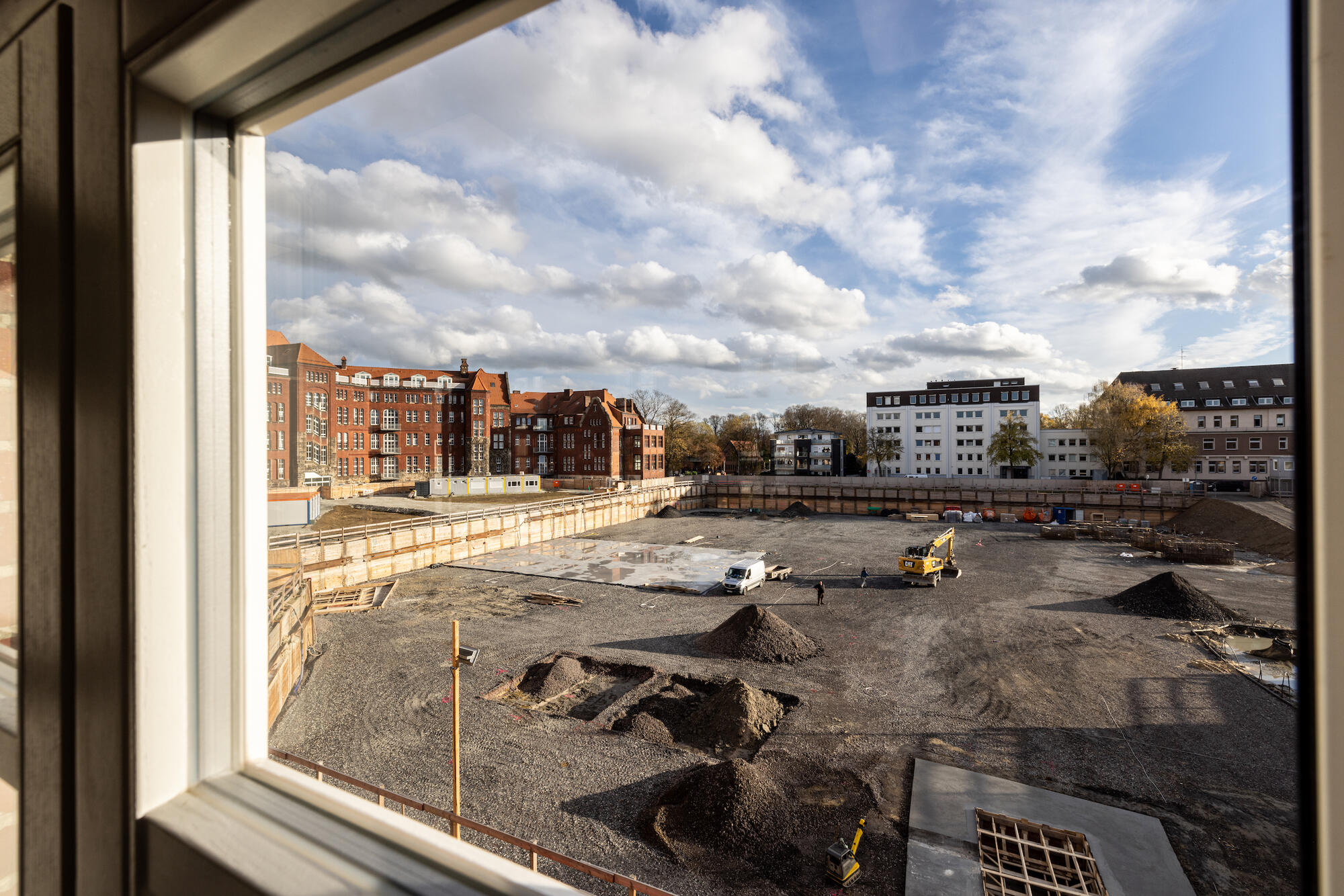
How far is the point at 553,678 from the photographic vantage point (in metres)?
7.64

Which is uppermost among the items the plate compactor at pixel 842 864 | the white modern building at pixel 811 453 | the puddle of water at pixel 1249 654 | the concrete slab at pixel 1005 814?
the white modern building at pixel 811 453

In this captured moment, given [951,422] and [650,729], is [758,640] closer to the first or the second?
[650,729]

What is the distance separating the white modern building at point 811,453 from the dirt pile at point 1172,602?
2715 cm

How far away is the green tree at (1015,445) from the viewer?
16.5 meters

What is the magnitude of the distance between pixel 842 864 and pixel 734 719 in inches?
90.6

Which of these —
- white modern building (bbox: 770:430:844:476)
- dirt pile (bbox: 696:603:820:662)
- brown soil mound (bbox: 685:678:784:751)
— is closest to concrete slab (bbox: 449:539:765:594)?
dirt pile (bbox: 696:603:820:662)

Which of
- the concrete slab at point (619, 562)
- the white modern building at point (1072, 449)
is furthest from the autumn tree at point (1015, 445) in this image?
the concrete slab at point (619, 562)

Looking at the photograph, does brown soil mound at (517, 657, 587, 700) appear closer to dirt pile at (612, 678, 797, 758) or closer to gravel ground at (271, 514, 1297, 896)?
gravel ground at (271, 514, 1297, 896)

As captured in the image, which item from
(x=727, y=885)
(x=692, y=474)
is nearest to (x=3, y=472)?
(x=727, y=885)

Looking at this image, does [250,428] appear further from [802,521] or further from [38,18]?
[802,521]

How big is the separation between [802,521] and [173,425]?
2694cm

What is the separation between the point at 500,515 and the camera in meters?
17.0

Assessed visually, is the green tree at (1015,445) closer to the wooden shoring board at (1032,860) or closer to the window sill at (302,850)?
the wooden shoring board at (1032,860)

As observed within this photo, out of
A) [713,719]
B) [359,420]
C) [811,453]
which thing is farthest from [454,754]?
[811,453]
